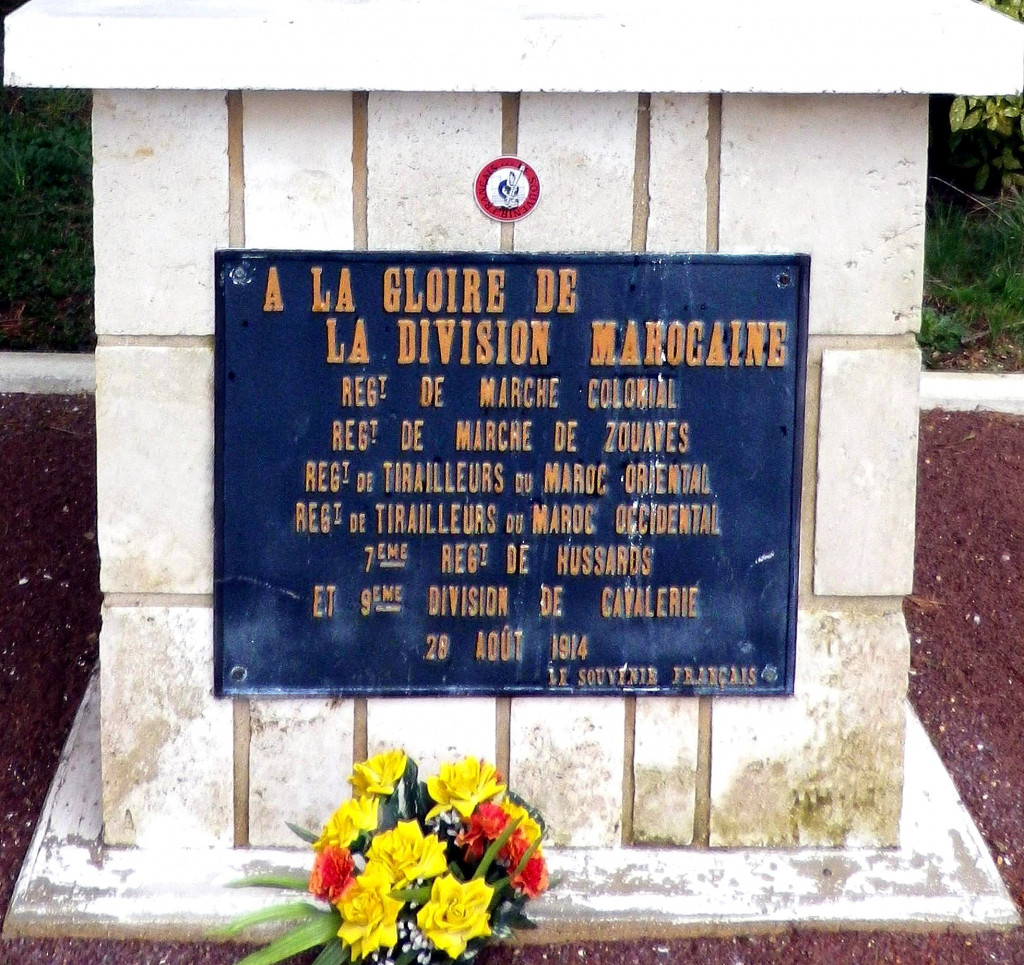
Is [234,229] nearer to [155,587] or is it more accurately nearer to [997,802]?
[155,587]

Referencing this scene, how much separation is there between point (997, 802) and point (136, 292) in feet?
7.31

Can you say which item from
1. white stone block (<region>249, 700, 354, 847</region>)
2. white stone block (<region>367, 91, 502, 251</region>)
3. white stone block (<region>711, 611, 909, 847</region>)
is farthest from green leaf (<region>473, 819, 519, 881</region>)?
white stone block (<region>367, 91, 502, 251</region>)

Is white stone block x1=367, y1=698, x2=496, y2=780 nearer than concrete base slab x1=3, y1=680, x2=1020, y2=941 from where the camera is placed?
No

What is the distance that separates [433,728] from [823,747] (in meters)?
0.82

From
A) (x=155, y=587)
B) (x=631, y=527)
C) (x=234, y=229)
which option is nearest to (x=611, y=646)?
(x=631, y=527)

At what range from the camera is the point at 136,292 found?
8.93ft

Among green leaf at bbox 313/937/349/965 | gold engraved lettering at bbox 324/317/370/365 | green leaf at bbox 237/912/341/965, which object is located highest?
gold engraved lettering at bbox 324/317/370/365

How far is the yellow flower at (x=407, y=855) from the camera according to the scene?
246 centimetres

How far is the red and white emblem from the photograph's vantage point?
2693 mm

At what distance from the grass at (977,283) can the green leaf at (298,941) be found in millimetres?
3918

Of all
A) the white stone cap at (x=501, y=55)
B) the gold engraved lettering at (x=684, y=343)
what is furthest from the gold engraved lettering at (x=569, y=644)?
the white stone cap at (x=501, y=55)

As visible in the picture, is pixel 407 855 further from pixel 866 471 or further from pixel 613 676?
pixel 866 471

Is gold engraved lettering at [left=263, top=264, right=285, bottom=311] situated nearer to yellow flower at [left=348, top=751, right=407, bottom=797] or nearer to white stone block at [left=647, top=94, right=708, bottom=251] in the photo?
white stone block at [left=647, top=94, right=708, bottom=251]

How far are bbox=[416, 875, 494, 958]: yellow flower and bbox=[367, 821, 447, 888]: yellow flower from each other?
1.2 inches
